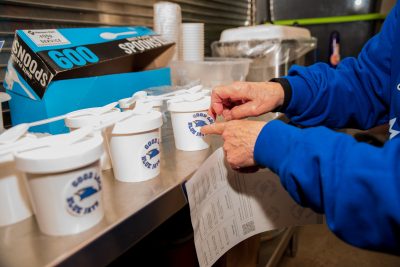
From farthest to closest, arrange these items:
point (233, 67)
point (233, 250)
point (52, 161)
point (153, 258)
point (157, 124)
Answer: point (233, 67), point (153, 258), point (233, 250), point (157, 124), point (52, 161)

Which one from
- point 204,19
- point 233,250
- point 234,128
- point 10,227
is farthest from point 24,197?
point 204,19

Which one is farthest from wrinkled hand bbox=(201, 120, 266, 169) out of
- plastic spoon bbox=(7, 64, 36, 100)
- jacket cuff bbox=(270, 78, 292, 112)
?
plastic spoon bbox=(7, 64, 36, 100)

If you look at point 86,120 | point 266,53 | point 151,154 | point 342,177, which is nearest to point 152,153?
point 151,154

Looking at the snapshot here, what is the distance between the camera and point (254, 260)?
3.44 feet

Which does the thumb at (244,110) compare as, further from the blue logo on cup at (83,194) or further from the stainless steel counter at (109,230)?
the blue logo on cup at (83,194)

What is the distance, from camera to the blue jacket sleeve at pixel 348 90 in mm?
978

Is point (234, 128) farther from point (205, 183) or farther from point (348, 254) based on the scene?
point (348, 254)

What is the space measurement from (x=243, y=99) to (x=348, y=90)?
37cm

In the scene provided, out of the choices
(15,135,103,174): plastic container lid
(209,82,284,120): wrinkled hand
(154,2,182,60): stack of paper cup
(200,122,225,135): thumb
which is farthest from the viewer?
(154,2,182,60): stack of paper cup

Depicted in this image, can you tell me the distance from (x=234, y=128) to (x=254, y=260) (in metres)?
0.59

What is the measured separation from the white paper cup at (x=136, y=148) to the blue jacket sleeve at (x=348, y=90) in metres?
0.51

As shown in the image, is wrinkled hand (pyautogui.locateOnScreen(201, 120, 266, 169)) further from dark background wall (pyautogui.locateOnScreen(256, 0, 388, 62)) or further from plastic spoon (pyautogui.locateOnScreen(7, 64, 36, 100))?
dark background wall (pyautogui.locateOnScreen(256, 0, 388, 62))

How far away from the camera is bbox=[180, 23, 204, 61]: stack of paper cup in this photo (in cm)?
138

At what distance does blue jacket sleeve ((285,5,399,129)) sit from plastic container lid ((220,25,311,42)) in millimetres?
566
